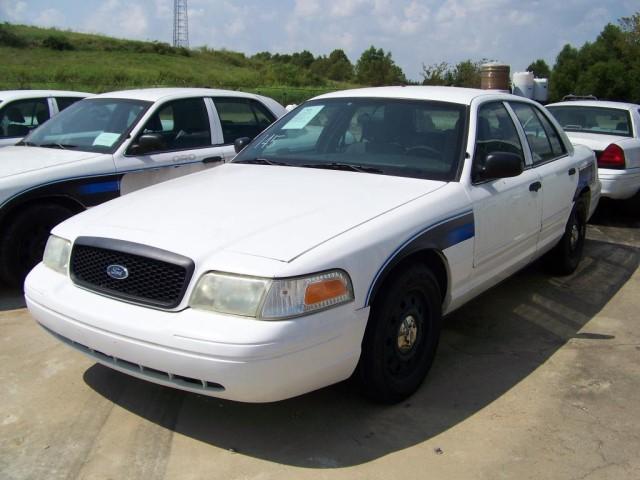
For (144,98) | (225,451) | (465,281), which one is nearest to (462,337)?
(465,281)

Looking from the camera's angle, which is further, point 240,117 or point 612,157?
point 612,157

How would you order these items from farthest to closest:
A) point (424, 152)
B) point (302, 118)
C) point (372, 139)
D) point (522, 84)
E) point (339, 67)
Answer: point (339, 67), point (522, 84), point (302, 118), point (372, 139), point (424, 152)

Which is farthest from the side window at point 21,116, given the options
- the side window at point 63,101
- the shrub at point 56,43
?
the shrub at point 56,43

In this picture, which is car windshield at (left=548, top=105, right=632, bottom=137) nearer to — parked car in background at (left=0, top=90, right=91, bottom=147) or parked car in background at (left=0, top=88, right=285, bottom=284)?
parked car in background at (left=0, top=88, right=285, bottom=284)

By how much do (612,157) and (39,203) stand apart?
614 cm

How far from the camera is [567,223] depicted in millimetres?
5344

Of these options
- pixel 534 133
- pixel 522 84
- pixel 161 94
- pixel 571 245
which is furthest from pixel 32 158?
pixel 522 84

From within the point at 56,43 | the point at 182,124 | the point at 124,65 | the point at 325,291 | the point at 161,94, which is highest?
the point at 56,43

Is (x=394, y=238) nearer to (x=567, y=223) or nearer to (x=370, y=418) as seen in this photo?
(x=370, y=418)

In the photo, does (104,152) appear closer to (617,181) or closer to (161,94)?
(161,94)

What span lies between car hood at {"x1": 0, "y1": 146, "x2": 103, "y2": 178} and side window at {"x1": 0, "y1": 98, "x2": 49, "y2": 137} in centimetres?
247

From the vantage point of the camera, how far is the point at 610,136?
7938 millimetres

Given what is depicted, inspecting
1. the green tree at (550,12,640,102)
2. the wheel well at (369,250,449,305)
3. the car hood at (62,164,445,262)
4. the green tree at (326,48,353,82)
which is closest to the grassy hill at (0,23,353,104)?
the green tree at (326,48,353,82)

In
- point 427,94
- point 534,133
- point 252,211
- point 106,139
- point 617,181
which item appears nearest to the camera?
point 252,211
